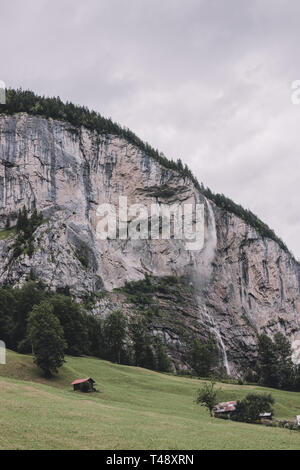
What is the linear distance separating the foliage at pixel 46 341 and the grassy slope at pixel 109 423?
174cm

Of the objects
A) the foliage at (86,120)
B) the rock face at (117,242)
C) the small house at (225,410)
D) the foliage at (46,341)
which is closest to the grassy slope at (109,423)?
the small house at (225,410)

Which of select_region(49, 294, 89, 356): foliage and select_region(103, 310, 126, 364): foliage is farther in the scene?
select_region(103, 310, 126, 364): foliage

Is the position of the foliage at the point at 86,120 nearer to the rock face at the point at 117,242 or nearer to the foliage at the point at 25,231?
the rock face at the point at 117,242

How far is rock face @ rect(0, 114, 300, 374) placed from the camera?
123 m

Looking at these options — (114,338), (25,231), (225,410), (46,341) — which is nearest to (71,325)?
(114,338)

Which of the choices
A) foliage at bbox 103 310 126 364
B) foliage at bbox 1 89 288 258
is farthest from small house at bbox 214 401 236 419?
foliage at bbox 1 89 288 258

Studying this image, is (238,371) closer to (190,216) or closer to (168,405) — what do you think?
(190,216)

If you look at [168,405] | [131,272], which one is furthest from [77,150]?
[168,405]

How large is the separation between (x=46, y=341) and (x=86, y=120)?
355 ft

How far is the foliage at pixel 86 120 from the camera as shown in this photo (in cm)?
15075

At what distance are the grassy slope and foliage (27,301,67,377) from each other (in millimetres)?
1743

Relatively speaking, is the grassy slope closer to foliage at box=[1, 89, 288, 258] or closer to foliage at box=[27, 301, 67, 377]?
foliage at box=[27, 301, 67, 377]

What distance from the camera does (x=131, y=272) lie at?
452ft
